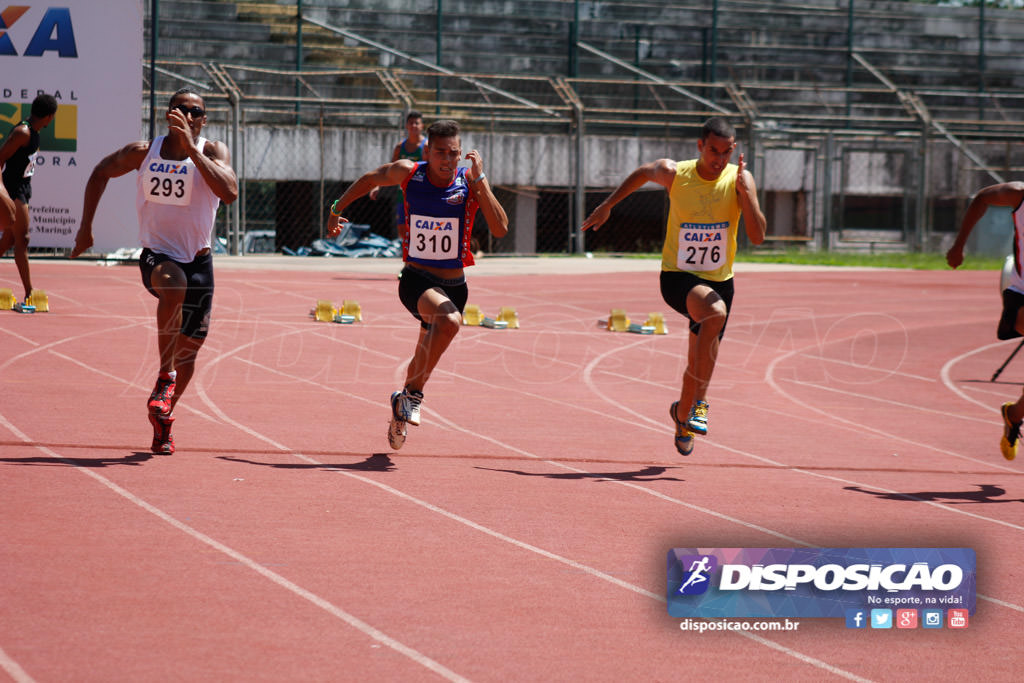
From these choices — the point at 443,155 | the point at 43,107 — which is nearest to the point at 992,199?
the point at 443,155

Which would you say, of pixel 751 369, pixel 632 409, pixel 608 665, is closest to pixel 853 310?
pixel 751 369

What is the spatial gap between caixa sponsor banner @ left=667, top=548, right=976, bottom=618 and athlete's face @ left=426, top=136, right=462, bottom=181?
3640mm

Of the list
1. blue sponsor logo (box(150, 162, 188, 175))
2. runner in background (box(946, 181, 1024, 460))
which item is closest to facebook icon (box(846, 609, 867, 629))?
runner in background (box(946, 181, 1024, 460))

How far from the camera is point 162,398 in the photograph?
23.9 feet

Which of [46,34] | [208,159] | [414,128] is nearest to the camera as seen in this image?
[208,159]

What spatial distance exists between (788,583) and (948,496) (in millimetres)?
3179

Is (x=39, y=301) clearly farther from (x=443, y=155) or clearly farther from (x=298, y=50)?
(x=298, y=50)

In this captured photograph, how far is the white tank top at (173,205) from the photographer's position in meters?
7.30

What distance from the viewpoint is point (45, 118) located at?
11633mm

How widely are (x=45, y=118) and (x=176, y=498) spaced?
6515mm

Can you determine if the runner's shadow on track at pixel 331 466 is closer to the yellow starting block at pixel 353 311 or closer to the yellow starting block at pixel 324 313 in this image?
the yellow starting block at pixel 324 313

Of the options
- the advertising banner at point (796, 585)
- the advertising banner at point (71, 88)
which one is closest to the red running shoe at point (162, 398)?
the advertising banner at point (796, 585)

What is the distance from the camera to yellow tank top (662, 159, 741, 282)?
7996 millimetres

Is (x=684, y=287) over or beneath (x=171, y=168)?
beneath
